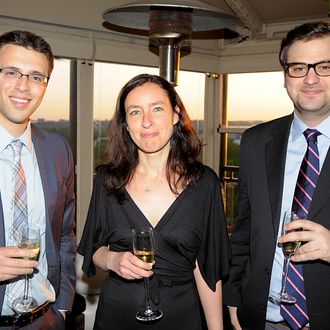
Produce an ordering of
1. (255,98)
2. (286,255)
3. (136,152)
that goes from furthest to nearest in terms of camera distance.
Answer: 1. (255,98)
2. (136,152)
3. (286,255)

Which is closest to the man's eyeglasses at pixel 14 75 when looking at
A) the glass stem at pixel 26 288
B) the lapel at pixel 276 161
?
the glass stem at pixel 26 288

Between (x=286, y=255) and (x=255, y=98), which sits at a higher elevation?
(x=255, y=98)

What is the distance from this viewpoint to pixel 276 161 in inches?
79.2

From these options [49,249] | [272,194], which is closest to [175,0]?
[272,194]

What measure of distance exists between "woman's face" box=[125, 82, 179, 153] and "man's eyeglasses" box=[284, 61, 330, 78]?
22.2 inches

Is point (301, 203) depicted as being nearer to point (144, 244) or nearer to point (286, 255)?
point (286, 255)

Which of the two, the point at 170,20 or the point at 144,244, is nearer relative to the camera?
the point at 144,244

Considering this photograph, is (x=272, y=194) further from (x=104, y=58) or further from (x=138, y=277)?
(x=104, y=58)

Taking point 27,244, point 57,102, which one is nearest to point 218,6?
point 57,102

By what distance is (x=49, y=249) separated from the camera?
2.05 m

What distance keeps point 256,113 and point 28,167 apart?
13.1 feet

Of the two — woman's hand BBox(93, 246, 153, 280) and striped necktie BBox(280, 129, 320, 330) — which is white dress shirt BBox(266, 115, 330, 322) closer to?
striped necktie BBox(280, 129, 320, 330)

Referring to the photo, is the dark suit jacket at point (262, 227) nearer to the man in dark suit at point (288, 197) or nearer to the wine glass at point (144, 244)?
the man in dark suit at point (288, 197)

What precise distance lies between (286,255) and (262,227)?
0.20 metres
